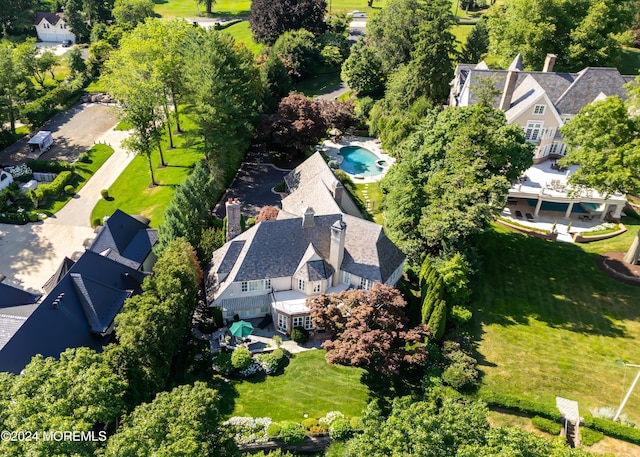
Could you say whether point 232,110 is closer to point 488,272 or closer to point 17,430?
point 488,272

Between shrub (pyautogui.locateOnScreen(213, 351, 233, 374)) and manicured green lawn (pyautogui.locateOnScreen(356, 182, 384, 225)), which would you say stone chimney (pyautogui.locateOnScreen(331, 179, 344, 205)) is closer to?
manicured green lawn (pyautogui.locateOnScreen(356, 182, 384, 225))

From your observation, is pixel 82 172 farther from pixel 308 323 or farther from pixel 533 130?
pixel 533 130

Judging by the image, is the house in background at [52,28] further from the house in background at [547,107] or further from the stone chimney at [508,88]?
the stone chimney at [508,88]

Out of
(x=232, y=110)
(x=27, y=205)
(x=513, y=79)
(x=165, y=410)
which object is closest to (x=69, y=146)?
(x=27, y=205)

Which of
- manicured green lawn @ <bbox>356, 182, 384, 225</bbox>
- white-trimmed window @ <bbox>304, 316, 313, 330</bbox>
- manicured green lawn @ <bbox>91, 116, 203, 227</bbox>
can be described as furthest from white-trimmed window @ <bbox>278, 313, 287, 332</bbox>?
manicured green lawn @ <bbox>91, 116, 203, 227</bbox>

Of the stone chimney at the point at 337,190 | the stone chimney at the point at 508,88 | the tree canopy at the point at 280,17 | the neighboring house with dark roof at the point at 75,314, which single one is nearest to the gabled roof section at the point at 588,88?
the stone chimney at the point at 508,88

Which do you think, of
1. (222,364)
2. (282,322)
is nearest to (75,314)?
(222,364)
